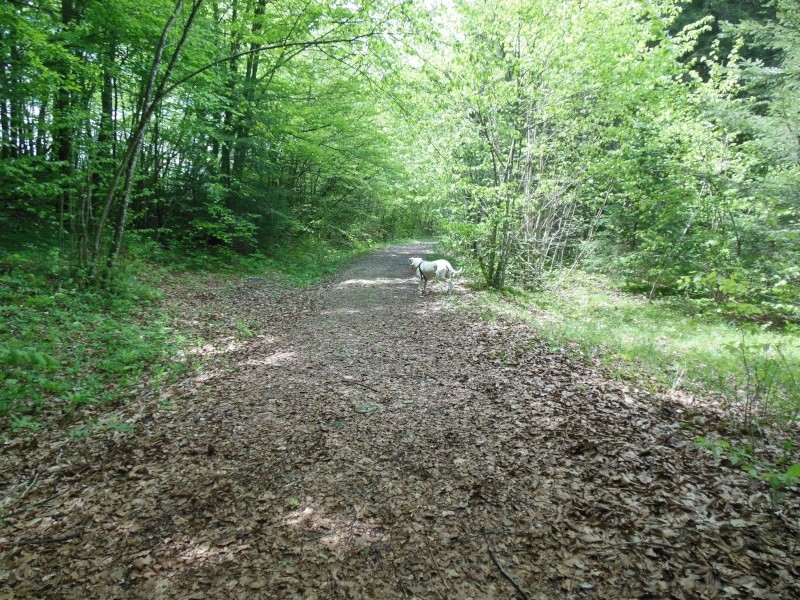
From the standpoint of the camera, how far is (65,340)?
607 centimetres

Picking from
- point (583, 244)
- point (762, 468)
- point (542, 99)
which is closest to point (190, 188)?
point (542, 99)

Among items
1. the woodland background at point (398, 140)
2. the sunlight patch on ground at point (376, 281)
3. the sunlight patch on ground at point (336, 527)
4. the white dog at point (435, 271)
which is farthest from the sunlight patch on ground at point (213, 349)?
the sunlight patch on ground at point (376, 281)

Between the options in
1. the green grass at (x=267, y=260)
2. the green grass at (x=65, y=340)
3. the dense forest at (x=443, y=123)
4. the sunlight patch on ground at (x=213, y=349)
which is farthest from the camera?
the green grass at (x=267, y=260)

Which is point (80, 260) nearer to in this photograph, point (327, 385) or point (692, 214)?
point (327, 385)

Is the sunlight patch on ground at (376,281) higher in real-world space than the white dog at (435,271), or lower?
lower

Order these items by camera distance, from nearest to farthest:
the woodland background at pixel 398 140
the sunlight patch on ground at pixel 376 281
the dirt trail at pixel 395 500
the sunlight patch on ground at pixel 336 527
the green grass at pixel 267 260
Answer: the dirt trail at pixel 395 500
the sunlight patch on ground at pixel 336 527
the woodland background at pixel 398 140
the green grass at pixel 267 260
the sunlight patch on ground at pixel 376 281

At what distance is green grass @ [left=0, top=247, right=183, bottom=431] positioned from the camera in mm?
4789

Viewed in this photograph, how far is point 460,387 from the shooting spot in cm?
588

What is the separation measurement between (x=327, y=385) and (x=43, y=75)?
774 cm

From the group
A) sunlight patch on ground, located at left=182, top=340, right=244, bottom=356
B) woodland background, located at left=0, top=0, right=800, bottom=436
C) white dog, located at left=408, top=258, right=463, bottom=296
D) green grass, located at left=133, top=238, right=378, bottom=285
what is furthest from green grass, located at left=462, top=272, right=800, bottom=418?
green grass, located at left=133, top=238, right=378, bottom=285

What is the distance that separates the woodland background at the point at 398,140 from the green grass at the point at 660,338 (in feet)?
0.77

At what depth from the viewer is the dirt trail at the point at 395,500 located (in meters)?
2.77

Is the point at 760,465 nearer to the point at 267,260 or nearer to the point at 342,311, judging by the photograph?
the point at 342,311

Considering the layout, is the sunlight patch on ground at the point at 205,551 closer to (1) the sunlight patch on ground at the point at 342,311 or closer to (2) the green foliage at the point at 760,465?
(2) the green foliage at the point at 760,465
